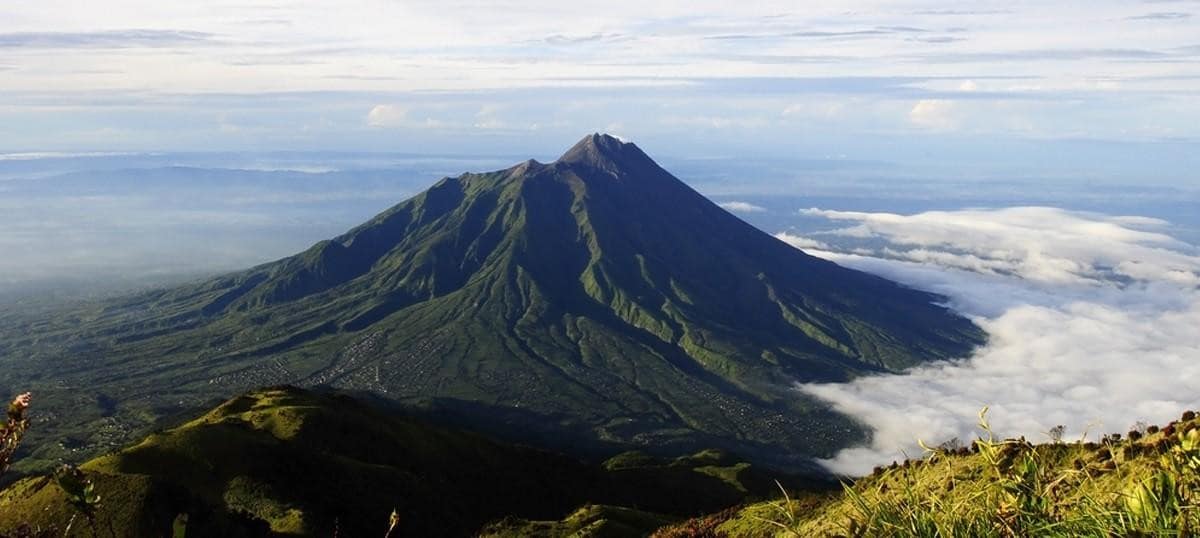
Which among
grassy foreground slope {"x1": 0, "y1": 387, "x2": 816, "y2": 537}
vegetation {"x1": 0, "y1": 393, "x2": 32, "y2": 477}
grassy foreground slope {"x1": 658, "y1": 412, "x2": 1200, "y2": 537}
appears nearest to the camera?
vegetation {"x1": 0, "y1": 393, "x2": 32, "y2": 477}

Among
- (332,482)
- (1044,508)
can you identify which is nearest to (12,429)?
(1044,508)

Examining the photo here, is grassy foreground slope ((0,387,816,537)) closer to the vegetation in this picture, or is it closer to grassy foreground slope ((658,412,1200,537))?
the vegetation

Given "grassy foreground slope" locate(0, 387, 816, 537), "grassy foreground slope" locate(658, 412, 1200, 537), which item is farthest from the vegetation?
"grassy foreground slope" locate(0, 387, 816, 537)

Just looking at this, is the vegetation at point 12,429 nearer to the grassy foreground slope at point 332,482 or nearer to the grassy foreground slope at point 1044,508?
the grassy foreground slope at point 1044,508

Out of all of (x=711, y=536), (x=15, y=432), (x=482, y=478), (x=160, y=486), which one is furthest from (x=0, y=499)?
(x=15, y=432)

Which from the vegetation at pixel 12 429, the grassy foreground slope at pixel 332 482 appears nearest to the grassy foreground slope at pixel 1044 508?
the vegetation at pixel 12 429

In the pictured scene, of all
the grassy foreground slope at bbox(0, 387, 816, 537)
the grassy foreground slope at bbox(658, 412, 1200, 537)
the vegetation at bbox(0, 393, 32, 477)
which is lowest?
the grassy foreground slope at bbox(0, 387, 816, 537)

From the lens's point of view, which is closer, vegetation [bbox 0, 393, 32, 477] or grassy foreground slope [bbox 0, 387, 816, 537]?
vegetation [bbox 0, 393, 32, 477]

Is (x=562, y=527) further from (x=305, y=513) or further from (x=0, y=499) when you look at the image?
(x=0, y=499)
